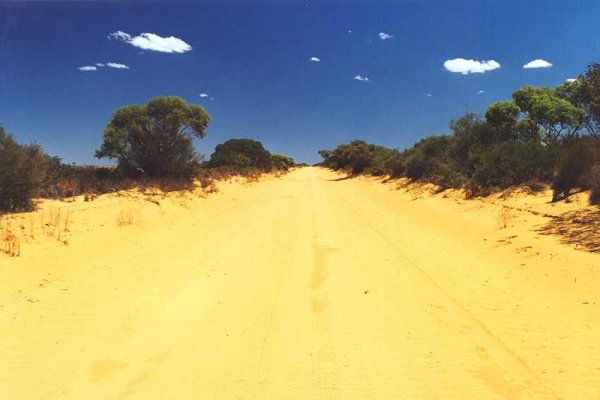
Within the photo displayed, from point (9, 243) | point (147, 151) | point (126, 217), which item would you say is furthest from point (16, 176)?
point (147, 151)

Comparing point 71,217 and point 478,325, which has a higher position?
point 71,217

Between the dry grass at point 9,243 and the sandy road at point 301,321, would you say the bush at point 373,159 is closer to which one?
the sandy road at point 301,321

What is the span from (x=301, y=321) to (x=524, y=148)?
15188mm

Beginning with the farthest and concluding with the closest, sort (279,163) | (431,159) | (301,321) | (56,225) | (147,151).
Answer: (279,163)
(431,159)
(147,151)
(56,225)
(301,321)

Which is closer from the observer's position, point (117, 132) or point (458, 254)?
point (458, 254)

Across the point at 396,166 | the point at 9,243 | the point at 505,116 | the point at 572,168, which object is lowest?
the point at 9,243

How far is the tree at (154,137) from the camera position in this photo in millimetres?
21188

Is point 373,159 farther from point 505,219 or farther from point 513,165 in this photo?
point 505,219

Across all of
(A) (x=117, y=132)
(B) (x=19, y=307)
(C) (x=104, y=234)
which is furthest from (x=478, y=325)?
(A) (x=117, y=132)

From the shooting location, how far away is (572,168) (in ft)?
45.5

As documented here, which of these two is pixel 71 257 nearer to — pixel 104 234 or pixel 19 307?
pixel 104 234

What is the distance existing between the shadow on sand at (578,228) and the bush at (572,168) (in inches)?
95.6

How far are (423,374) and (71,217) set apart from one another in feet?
35.7

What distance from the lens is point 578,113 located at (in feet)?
→ 86.9
